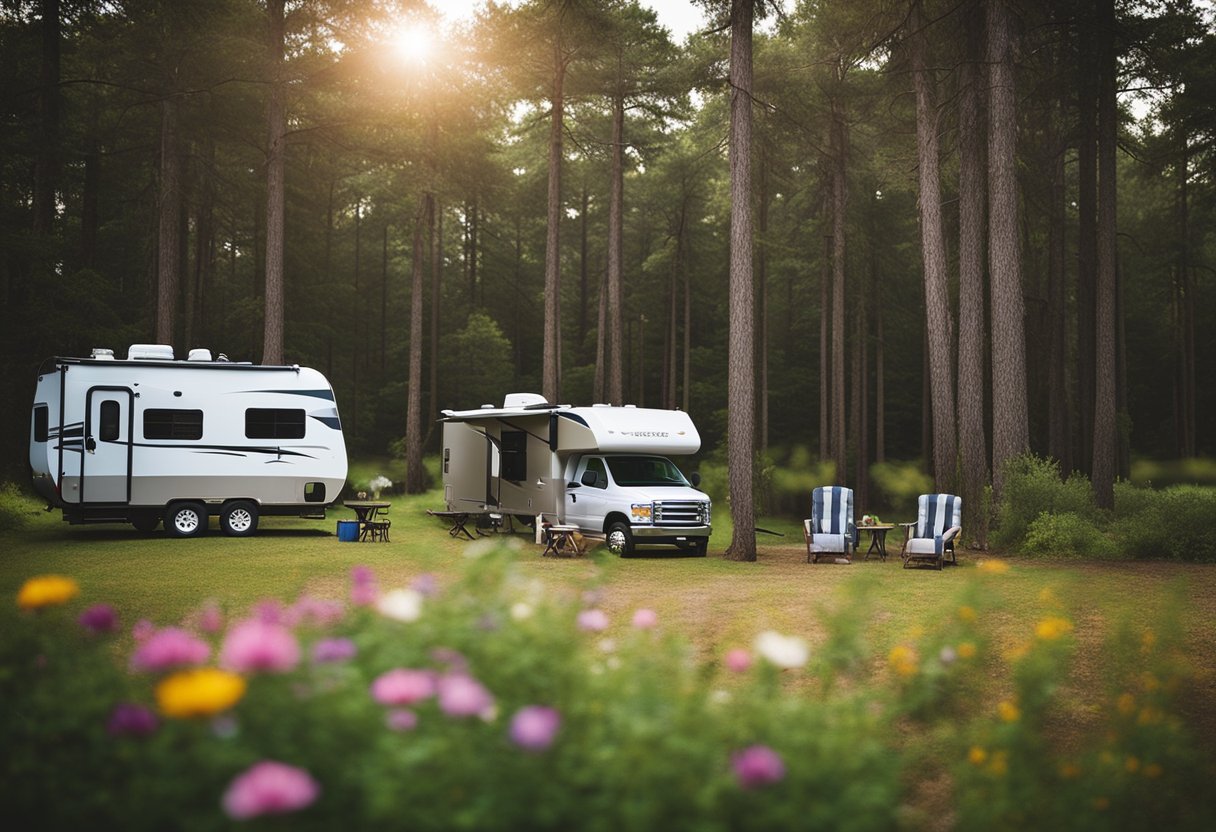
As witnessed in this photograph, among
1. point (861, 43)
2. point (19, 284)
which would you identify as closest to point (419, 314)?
point (19, 284)

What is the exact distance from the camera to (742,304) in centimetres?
1656

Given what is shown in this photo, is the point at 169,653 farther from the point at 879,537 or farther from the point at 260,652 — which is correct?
the point at 879,537

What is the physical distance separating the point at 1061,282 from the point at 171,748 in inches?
1145

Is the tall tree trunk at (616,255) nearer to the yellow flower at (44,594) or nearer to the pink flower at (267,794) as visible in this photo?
the yellow flower at (44,594)

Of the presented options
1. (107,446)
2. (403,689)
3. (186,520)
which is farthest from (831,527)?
(403,689)

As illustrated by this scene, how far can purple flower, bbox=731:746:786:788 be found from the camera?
2.44m

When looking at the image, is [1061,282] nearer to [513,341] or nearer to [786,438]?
[786,438]

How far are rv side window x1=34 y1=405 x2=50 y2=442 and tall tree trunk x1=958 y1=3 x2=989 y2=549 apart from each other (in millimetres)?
16098

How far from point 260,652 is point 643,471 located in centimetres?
1506

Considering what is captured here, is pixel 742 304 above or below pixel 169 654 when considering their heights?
above

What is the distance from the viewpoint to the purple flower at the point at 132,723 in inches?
101

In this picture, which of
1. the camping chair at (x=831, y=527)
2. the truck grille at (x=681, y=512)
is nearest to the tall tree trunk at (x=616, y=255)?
the truck grille at (x=681, y=512)

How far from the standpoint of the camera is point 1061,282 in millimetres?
27719

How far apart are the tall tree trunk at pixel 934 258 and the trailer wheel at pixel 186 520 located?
13.5 m
